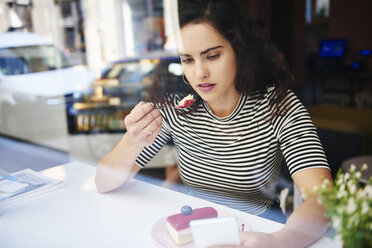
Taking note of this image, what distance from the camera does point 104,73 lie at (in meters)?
3.82

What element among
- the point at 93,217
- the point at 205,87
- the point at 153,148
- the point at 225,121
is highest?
the point at 205,87

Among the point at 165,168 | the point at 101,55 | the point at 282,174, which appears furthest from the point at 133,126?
the point at 101,55

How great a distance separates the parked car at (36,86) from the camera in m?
2.55

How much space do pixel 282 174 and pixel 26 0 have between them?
Answer: 97.9 inches

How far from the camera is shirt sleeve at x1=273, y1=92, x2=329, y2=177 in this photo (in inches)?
43.5

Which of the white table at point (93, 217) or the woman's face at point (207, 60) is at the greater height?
the woman's face at point (207, 60)

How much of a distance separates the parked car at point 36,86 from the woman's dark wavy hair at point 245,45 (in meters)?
1.52

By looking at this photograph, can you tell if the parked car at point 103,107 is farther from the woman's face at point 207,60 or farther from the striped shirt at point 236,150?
the woman's face at point 207,60

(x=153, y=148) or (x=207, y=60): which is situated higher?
(x=207, y=60)

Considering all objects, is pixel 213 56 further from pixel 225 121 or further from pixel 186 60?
pixel 225 121

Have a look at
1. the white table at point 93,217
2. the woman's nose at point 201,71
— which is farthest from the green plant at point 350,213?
the woman's nose at point 201,71

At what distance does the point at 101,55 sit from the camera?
4.70 m

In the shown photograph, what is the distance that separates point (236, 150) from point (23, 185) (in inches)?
31.8

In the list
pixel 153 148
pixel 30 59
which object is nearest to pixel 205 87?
pixel 153 148
